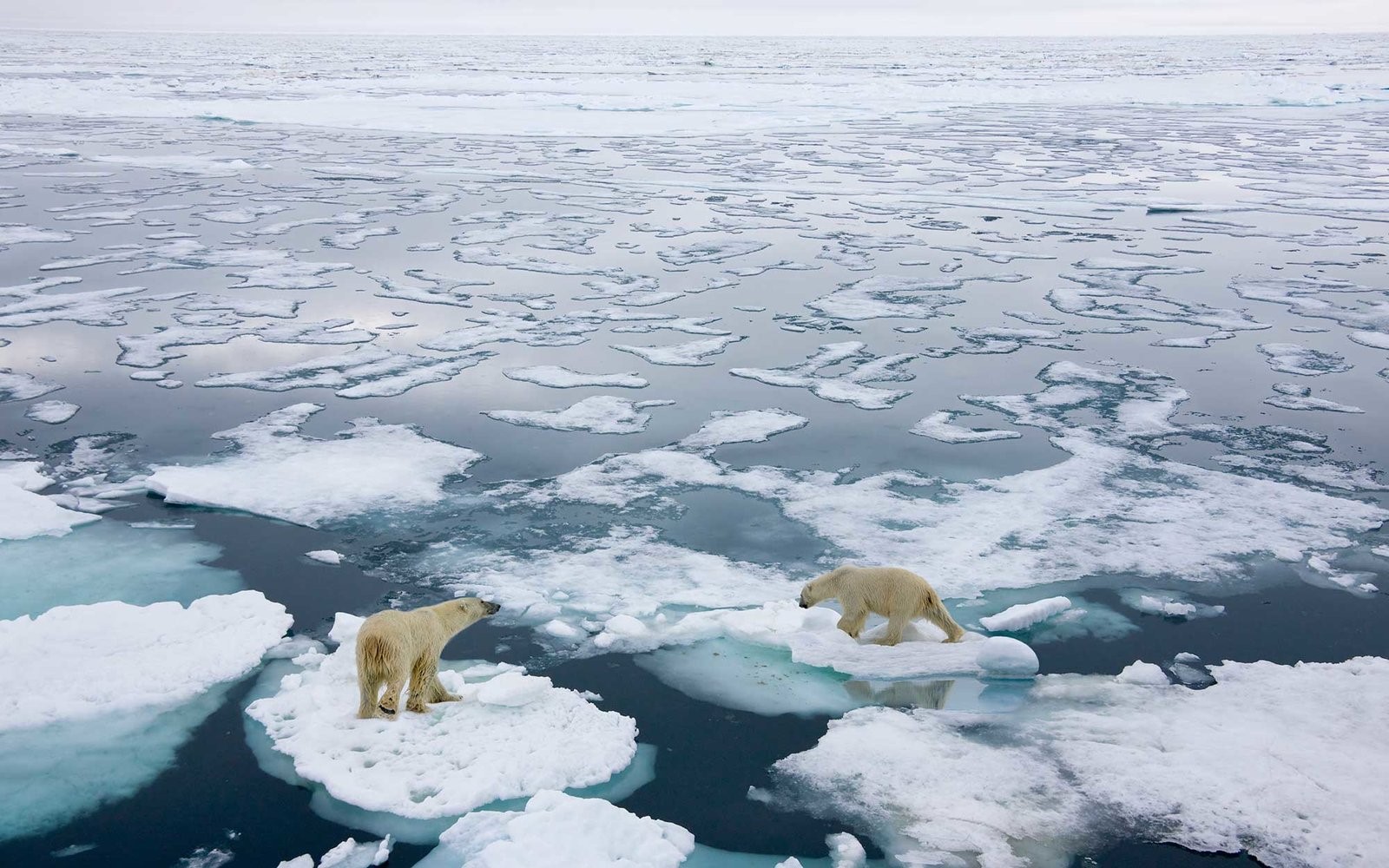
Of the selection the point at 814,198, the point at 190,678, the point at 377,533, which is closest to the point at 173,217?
the point at 814,198

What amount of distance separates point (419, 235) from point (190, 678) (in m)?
9.55

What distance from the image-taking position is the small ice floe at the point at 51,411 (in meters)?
6.90

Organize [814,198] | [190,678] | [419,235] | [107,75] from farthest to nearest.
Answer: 1. [107,75]
2. [814,198]
3. [419,235]
4. [190,678]

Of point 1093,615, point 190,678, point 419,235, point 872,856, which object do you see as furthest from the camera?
point 419,235

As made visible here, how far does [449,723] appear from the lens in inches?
152

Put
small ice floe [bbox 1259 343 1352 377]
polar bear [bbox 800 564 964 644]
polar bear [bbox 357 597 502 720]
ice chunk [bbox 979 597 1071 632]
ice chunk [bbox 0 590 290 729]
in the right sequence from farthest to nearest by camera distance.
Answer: small ice floe [bbox 1259 343 1352 377], ice chunk [bbox 979 597 1071 632], polar bear [bbox 800 564 964 644], ice chunk [bbox 0 590 290 729], polar bear [bbox 357 597 502 720]

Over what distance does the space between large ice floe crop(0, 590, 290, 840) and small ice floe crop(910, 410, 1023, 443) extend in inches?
163

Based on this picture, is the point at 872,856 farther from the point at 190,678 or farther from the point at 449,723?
the point at 190,678

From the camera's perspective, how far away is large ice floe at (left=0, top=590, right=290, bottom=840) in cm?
354

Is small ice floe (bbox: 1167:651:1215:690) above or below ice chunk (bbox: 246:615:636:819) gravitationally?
below

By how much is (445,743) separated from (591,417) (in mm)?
3621

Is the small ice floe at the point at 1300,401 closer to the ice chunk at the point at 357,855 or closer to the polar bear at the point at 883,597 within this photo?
the polar bear at the point at 883,597

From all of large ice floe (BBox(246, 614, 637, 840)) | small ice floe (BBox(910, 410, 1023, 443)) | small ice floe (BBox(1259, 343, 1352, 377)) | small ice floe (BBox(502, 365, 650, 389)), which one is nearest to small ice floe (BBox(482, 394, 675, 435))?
small ice floe (BBox(502, 365, 650, 389))

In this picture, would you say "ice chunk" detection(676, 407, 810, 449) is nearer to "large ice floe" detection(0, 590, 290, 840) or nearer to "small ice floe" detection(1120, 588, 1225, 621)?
"small ice floe" detection(1120, 588, 1225, 621)
